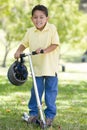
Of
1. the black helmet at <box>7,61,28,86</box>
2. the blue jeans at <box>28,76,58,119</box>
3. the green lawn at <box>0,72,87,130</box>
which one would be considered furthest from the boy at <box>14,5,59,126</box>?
the green lawn at <box>0,72,87,130</box>

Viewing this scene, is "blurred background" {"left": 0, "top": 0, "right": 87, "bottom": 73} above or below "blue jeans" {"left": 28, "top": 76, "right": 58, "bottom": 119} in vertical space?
below

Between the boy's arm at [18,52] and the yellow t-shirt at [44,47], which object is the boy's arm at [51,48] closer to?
the yellow t-shirt at [44,47]

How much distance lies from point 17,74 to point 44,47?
1.55 ft

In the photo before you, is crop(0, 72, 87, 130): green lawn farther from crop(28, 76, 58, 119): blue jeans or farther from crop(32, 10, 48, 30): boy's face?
crop(32, 10, 48, 30): boy's face

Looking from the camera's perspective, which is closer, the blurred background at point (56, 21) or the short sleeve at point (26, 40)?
the short sleeve at point (26, 40)

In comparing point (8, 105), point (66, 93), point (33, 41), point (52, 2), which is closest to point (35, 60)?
point (33, 41)

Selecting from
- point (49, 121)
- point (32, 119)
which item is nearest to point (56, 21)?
point (32, 119)

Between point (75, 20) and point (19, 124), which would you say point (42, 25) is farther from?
point (75, 20)

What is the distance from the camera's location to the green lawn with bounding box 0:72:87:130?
19.3ft

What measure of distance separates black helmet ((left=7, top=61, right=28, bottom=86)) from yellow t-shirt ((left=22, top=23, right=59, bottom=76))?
215 millimetres

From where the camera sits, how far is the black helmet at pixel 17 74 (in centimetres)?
553

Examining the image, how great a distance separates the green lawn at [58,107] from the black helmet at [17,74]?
22.2 inches

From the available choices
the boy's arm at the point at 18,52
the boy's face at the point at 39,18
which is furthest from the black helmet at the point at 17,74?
the boy's face at the point at 39,18

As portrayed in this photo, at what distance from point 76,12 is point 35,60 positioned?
42.4 ft
